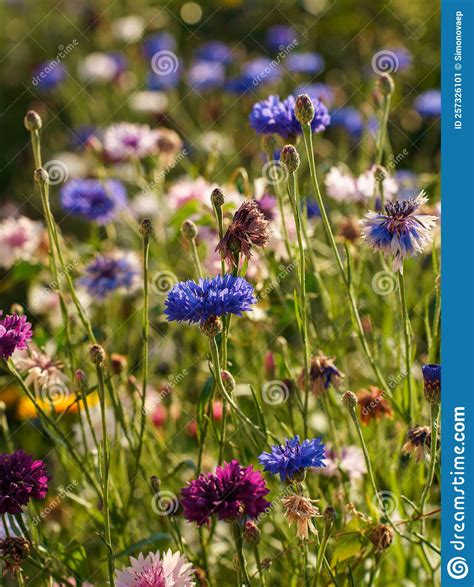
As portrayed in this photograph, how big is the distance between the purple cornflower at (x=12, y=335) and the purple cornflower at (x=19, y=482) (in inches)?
4.5

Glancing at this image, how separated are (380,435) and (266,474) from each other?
16 cm

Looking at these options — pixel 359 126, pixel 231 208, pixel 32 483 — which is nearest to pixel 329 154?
pixel 359 126

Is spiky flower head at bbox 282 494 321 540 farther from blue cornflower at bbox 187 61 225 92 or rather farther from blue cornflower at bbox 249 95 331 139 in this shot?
blue cornflower at bbox 187 61 225 92

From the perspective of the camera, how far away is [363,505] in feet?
3.89

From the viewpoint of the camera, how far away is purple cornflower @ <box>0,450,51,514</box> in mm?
850

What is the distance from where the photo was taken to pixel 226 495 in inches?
32.9

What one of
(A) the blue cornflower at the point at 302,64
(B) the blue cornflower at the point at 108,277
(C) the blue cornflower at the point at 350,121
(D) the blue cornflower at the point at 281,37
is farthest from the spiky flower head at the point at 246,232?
(D) the blue cornflower at the point at 281,37

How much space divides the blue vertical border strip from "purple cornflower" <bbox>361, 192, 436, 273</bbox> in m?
0.03

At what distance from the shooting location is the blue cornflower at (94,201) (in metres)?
1.46

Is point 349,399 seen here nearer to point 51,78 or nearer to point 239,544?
point 239,544

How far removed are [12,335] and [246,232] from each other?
25 centimetres

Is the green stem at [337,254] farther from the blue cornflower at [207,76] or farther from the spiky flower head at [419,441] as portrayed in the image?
the blue cornflower at [207,76]

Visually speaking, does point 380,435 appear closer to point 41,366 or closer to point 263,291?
point 263,291

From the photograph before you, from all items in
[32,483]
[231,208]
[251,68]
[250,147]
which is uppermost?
[251,68]
